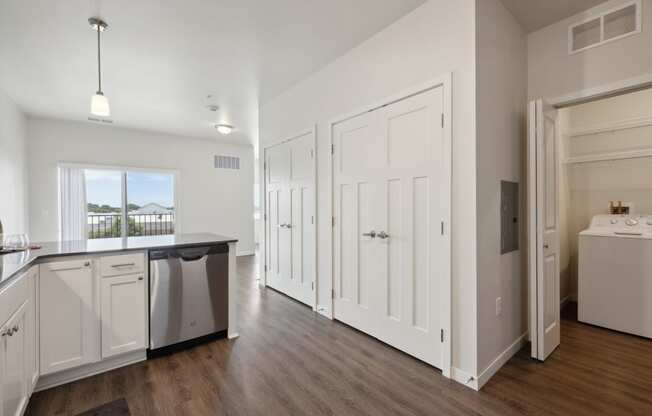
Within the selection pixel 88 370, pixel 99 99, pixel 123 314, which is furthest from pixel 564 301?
pixel 99 99

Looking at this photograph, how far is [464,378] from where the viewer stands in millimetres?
2074

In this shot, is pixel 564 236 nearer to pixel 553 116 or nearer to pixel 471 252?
pixel 553 116

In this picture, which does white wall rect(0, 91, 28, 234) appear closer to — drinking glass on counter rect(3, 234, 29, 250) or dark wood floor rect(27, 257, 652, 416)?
drinking glass on counter rect(3, 234, 29, 250)

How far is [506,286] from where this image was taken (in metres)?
2.42

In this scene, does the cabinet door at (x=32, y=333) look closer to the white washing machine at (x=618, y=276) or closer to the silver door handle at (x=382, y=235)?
the silver door handle at (x=382, y=235)

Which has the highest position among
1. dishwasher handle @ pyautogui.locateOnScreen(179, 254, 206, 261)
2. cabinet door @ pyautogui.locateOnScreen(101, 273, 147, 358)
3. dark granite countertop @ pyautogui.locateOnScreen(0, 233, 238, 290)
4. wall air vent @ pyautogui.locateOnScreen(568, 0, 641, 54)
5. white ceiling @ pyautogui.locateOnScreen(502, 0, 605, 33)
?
white ceiling @ pyautogui.locateOnScreen(502, 0, 605, 33)

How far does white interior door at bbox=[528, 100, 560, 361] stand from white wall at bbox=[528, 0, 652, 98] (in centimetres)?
27

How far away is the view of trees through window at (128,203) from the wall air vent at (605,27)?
7.04 m

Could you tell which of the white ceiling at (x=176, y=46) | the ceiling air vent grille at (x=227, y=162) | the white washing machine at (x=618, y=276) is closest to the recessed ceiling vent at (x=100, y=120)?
the white ceiling at (x=176, y=46)

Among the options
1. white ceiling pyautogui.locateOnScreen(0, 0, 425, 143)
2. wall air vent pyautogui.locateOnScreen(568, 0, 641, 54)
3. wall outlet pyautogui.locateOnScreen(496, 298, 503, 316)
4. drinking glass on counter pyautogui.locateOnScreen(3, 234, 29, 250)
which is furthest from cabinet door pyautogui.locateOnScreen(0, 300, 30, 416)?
wall air vent pyautogui.locateOnScreen(568, 0, 641, 54)

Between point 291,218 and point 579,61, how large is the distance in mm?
3350

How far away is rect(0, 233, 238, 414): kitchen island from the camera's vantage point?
1.78m

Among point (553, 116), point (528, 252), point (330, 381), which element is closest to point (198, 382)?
point (330, 381)

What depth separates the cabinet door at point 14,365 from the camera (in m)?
1.44
